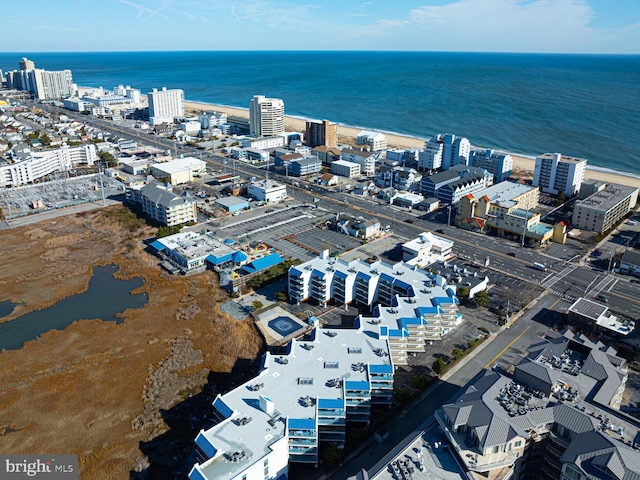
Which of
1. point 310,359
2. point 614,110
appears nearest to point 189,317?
point 310,359

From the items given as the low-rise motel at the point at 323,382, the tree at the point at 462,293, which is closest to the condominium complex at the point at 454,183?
the tree at the point at 462,293

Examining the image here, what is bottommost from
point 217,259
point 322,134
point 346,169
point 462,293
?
point 462,293

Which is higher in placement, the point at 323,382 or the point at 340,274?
the point at 340,274

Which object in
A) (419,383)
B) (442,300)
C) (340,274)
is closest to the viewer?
(419,383)

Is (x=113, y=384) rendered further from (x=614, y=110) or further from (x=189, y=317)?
(x=614, y=110)

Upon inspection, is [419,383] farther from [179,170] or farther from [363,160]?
[179,170]

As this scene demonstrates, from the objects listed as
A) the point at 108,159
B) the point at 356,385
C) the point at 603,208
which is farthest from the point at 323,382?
the point at 108,159

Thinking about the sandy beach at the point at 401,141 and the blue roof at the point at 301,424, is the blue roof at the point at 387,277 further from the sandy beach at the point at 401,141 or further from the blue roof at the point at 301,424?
the sandy beach at the point at 401,141
